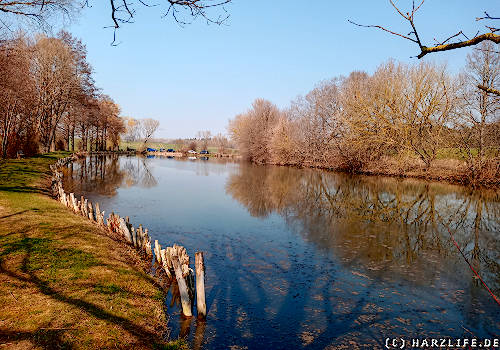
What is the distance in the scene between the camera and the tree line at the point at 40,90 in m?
25.1

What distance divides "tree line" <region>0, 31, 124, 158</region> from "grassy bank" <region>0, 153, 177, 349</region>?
18.0 meters

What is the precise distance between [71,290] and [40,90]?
3676 cm

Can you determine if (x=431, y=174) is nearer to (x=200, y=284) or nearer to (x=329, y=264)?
(x=329, y=264)

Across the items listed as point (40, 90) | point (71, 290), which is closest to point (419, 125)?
point (71, 290)

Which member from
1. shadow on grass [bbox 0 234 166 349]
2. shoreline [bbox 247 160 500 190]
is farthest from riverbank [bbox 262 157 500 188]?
shadow on grass [bbox 0 234 166 349]

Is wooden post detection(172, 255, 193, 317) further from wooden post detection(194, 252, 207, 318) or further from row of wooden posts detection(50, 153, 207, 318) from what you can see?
wooden post detection(194, 252, 207, 318)

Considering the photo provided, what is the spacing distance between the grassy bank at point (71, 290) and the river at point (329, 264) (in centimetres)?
86

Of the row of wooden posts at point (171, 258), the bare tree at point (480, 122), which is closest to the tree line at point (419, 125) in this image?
the bare tree at point (480, 122)

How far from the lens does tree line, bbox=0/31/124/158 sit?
25125mm

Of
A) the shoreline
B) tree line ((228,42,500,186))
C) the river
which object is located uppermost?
tree line ((228,42,500,186))

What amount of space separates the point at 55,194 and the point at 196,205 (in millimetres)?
7768

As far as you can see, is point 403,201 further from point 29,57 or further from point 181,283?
point 29,57

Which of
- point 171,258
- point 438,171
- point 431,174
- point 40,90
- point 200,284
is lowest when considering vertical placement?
point 200,284

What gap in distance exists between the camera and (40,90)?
115 feet
